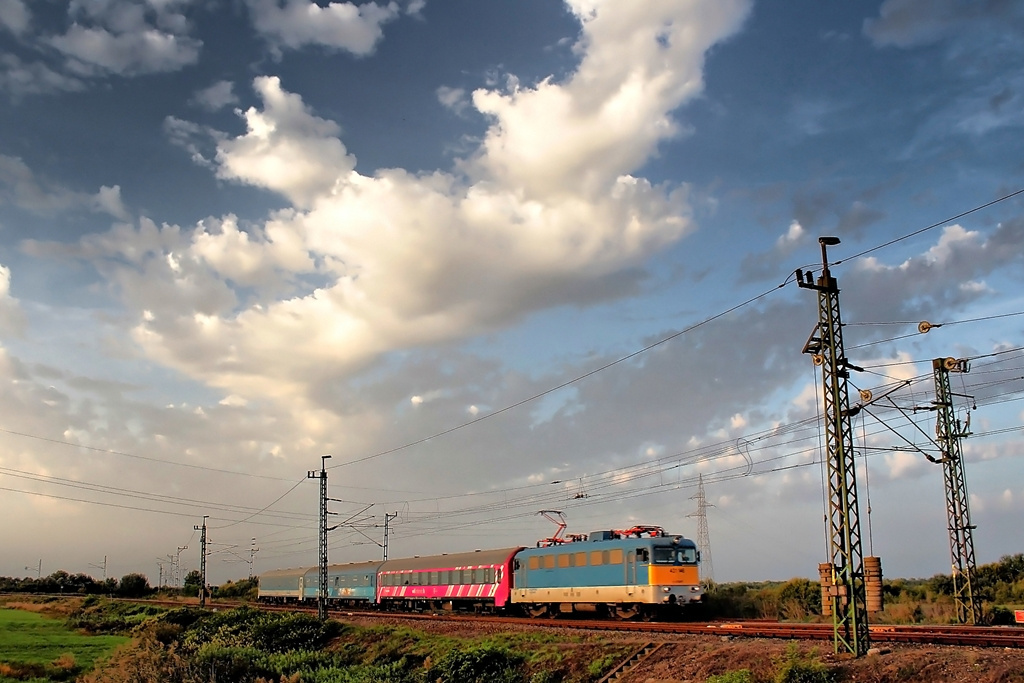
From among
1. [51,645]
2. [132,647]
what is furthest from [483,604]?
[51,645]

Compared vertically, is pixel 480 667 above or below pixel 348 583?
above

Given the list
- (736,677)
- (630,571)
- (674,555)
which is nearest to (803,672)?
(736,677)

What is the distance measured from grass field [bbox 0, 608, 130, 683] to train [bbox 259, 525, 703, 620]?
802 inches

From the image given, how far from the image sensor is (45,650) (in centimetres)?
4541

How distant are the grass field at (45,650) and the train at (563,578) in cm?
2036

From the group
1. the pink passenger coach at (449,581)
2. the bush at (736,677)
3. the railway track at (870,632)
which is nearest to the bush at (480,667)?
the railway track at (870,632)

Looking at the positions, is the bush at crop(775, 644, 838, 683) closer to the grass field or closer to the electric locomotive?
the electric locomotive

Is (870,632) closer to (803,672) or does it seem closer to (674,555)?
(803,672)

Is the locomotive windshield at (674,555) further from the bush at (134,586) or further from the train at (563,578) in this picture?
the bush at (134,586)

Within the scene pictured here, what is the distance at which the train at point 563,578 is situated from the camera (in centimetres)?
3559

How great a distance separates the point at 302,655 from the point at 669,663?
20215mm

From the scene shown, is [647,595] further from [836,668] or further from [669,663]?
[836,668]

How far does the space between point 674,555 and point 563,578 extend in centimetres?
745

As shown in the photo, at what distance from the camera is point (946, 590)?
143 feet
